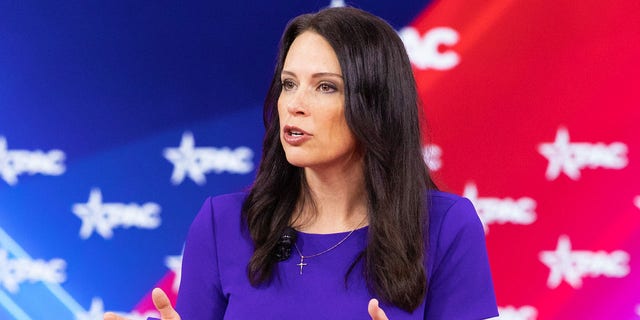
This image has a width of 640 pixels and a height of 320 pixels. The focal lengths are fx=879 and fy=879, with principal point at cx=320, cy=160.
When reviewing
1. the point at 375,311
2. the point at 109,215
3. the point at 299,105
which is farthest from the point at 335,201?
the point at 109,215

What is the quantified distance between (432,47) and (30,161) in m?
1.27

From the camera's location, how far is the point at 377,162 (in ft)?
6.01

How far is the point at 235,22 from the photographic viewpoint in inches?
102

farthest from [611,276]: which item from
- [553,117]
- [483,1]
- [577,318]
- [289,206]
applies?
[289,206]

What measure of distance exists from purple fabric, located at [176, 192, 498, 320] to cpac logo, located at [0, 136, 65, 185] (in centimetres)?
96

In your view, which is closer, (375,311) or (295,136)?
(375,311)

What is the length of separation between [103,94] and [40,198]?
38 cm

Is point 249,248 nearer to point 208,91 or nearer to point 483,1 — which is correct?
point 208,91

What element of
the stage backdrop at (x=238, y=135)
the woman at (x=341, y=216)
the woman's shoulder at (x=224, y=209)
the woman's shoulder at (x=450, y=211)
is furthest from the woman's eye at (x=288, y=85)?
the stage backdrop at (x=238, y=135)

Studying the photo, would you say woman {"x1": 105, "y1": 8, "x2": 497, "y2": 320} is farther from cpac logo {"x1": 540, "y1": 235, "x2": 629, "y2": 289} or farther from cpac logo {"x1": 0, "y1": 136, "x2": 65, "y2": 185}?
cpac logo {"x1": 0, "y1": 136, "x2": 65, "y2": 185}

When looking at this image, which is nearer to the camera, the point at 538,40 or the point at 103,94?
the point at 538,40

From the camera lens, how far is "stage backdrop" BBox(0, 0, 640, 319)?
2.39m

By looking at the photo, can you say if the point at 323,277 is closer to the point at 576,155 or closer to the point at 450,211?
the point at 450,211

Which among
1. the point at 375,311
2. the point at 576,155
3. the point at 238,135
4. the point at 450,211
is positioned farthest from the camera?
the point at 238,135
